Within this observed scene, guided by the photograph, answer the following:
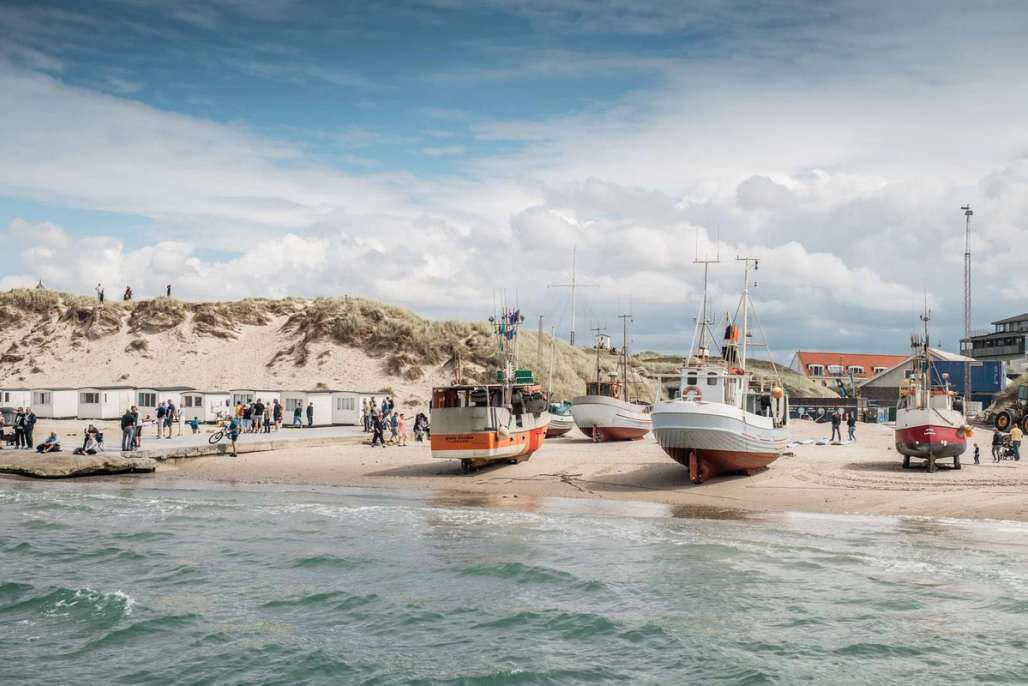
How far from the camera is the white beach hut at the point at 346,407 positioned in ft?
168

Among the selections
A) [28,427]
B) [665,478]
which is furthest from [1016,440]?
[28,427]

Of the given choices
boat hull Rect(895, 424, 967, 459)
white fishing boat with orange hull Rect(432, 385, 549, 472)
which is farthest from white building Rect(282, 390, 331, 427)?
boat hull Rect(895, 424, 967, 459)

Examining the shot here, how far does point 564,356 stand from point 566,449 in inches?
1503

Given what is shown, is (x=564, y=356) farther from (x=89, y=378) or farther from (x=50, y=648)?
(x=50, y=648)

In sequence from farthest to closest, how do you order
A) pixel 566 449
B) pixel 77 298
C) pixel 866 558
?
pixel 77 298, pixel 566 449, pixel 866 558

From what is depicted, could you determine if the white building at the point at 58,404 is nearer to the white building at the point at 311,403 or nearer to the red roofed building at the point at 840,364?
the white building at the point at 311,403

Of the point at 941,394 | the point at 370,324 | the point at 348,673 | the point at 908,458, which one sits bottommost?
the point at 348,673

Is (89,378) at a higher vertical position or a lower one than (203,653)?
higher

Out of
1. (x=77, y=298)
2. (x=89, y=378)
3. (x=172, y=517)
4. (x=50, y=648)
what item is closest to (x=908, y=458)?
(x=172, y=517)

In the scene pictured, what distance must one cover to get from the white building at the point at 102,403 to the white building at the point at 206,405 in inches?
110

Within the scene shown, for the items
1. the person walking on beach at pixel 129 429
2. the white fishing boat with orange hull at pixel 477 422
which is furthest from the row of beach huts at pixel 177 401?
the white fishing boat with orange hull at pixel 477 422

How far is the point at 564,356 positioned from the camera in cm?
7769

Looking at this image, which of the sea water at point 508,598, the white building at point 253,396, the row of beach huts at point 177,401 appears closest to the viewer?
the sea water at point 508,598

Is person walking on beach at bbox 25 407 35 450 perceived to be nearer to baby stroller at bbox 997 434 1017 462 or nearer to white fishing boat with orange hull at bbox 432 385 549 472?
white fishing boat with orange hull at bbox 432 385 549 472
